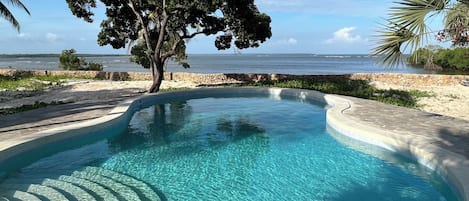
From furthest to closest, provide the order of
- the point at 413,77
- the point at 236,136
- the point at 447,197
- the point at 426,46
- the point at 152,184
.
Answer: the point at 413,77
the point at 236,136
the point at 152,184
the point at 447,197
the point at 426,46

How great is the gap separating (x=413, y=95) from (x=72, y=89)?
52.2 feet

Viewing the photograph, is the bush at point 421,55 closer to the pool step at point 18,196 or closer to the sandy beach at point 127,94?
the pool step at point 18,196

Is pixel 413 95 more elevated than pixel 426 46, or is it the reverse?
pixel 426 46

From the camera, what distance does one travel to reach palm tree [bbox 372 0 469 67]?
5.19 m

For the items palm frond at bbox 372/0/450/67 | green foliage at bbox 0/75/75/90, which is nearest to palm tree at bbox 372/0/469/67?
palm frond at bbox 372/0/450/67

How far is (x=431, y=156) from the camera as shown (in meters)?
6.72

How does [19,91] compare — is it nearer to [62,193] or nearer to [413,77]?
[62,193]

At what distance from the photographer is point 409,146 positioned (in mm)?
7523

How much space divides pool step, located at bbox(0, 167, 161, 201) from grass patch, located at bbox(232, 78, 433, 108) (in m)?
10.2

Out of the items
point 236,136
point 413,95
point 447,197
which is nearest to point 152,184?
point 236,136

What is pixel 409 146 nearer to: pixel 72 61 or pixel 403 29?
pixel 403 29

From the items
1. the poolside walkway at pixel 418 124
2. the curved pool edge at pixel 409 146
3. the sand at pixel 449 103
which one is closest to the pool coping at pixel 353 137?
the curved pool edge at pixel 409 146

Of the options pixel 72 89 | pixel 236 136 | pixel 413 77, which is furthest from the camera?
pixel 413 77

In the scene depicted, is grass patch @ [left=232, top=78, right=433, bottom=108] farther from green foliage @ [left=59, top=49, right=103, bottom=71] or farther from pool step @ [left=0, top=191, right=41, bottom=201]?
green foliage @ [left=59, top=49, right=103, bottom=71]
